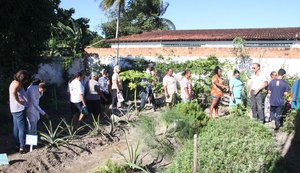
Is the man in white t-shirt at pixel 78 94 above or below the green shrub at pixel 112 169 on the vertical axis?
above

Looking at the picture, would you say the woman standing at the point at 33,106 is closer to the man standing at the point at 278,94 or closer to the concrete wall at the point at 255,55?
the man standing at the point at 278,94

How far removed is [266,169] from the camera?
18.3 feet

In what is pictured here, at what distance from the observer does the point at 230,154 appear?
542 centimetres

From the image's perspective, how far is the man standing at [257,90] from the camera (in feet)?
30.7

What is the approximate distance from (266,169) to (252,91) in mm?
4303

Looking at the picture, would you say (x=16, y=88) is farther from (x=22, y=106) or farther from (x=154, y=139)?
(x=154, y=139)

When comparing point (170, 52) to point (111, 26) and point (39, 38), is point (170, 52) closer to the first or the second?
Answer: point (39, 38)

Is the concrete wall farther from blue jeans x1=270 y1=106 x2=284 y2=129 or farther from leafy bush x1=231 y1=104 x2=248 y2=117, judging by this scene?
blue jeans x1=270 y1=106 x2=284 y2=129

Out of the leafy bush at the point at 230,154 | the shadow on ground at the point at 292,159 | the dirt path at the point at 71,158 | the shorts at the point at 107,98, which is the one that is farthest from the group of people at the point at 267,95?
the dirt path at the point at 71,158

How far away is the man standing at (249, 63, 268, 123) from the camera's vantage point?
9.37 metres

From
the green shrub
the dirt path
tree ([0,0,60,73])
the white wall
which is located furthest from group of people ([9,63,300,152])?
the white wall

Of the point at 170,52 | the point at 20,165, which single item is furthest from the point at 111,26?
the point at 20,165

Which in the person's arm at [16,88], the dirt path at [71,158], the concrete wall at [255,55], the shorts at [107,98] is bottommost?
the dirt path at [71,158]

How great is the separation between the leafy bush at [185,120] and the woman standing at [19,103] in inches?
121
